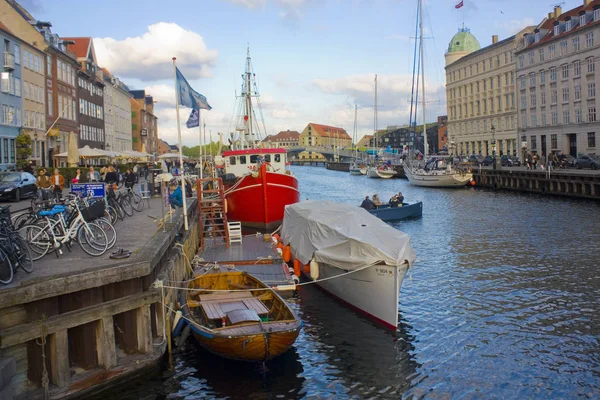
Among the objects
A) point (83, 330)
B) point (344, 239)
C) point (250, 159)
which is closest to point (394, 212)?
point (250, 159)

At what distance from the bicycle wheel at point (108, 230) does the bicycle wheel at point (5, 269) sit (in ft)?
13.4

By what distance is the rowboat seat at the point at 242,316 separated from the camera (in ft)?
42.6

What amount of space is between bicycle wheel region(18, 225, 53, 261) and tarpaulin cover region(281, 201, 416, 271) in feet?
25.4

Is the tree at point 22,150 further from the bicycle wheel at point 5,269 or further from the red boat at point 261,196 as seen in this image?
the bicycle wheel at point 5,269

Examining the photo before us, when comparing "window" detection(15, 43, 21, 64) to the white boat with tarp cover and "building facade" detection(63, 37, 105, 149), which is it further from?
the white boat with tarp cover

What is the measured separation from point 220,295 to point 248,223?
802 inches

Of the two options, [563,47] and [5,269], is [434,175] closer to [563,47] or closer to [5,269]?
[563,47]

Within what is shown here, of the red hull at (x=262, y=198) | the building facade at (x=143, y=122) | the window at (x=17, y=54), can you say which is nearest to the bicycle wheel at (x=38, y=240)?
the red hull at (x=262, y=198)

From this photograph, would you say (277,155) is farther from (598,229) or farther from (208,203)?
(598,229)

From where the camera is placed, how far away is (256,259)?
20.8 metres

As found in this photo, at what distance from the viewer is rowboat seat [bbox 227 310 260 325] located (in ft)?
42.6

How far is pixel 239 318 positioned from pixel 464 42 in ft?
387

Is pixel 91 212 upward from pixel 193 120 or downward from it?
downward

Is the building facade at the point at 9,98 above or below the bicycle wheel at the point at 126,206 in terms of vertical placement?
above
